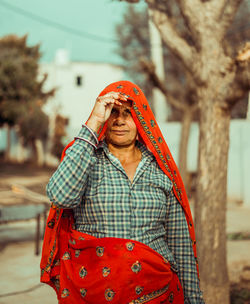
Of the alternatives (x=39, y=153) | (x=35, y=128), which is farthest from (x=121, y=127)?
(x=39, y=153)

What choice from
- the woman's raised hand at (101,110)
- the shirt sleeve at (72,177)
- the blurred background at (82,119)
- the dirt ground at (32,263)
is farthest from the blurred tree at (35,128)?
the shirt sleeve at (72,177)

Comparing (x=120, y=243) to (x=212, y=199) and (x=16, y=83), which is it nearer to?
(x=212, y=199)

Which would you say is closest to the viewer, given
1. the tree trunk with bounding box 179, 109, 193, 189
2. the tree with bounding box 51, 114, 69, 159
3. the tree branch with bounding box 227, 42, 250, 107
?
the tree branch with bounding box 227, 42, 250, 107

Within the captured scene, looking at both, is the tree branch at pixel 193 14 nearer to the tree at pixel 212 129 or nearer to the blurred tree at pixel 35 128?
the tree at pixel 212 129

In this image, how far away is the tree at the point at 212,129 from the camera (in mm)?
4289

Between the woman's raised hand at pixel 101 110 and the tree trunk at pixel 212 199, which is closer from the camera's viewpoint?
the woman's raised hand at pixel 101 110

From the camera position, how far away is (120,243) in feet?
7.04

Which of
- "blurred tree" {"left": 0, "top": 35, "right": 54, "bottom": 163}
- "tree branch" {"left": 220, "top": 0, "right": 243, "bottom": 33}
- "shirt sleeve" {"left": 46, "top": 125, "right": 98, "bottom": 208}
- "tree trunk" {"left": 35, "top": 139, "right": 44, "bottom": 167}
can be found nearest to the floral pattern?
"shirt sleeve" {"left": 46, "top": 125, "right": 98, "bottom": 208}

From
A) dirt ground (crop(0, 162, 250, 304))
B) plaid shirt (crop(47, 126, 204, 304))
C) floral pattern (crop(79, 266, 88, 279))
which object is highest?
plaid shirt (crop(47, 126, 204, 304))

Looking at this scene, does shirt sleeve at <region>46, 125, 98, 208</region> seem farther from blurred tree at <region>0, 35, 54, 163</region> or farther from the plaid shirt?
blurred tree at <region>0, 35, 54, 163</region>

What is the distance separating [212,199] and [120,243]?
Result: 2.37 m

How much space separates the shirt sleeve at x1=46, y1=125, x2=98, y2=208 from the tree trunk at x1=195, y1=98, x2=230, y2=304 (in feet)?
7.73

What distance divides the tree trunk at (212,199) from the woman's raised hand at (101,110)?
2.20 meters

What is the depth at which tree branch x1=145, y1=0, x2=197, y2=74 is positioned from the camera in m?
4.56
